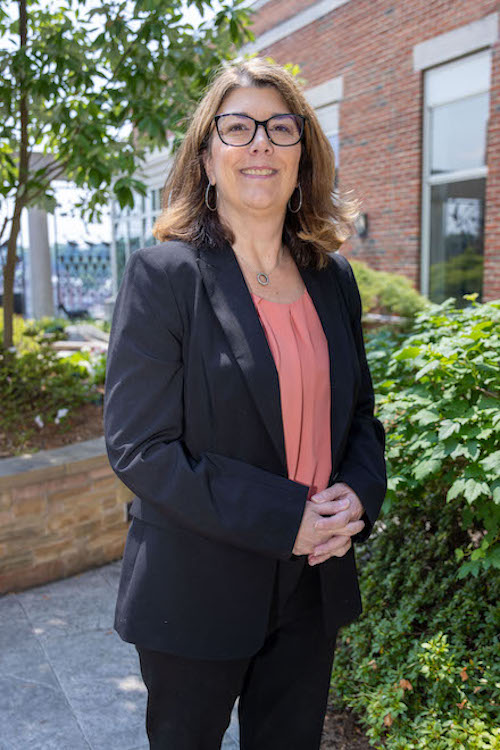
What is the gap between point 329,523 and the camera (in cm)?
161

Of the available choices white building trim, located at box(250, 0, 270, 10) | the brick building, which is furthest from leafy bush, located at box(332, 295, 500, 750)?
white building trim, located at box(250, 0, 270, 10)

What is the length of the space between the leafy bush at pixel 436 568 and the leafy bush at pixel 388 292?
459cm

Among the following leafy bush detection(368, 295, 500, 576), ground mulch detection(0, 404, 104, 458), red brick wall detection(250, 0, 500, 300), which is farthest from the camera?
red brick wall detection(250, 0, 500, 300)

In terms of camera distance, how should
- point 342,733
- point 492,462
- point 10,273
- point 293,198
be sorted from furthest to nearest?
point 10,273
point 342,733
point 492,462
point 293,198

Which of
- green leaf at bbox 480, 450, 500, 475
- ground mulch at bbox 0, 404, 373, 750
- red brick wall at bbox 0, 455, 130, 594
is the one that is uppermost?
green leaf at bbox 480, 450, 500, 475

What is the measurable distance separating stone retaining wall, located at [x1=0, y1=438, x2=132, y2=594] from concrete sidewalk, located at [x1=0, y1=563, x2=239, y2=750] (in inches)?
5.9

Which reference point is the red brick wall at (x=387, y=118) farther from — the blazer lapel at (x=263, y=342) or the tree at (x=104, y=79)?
the blazer lapel at (x=263, y=342)

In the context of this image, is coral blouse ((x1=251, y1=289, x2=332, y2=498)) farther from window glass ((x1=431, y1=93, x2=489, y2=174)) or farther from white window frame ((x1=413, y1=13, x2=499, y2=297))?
window glass ((x1=431, y1=93, x2=489, y2=174))

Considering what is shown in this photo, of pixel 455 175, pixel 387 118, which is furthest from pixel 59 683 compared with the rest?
pixel 387 118

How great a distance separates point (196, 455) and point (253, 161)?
750mm

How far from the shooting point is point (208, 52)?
189 inches

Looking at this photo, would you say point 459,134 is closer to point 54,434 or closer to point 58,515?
point 54,434

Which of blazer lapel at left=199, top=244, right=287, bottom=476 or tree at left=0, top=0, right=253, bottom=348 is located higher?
tree at left=0, top=0, right=253, bottom=348

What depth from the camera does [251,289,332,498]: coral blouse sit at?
167cm
